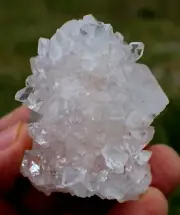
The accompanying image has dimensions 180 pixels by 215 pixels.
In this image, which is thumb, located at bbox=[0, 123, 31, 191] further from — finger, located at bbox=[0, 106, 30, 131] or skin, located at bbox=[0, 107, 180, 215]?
finger, located at bbox=[0, 106, 30, 131]

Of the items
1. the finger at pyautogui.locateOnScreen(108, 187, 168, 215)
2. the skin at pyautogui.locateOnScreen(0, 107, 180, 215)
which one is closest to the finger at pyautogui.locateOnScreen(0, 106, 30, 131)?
the skin at pyautogui.locateOnScreen(0, 107, 180, 215)

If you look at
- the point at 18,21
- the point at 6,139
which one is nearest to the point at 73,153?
the point at 6,139

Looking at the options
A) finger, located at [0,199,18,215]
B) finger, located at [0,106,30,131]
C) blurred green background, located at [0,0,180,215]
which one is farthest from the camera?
blurred green background, located at [0,0,180,215]

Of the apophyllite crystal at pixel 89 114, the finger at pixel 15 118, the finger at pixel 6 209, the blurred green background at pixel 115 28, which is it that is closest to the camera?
the apophyllite crystal at pixel 89 114

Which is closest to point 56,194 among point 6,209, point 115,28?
point 6,209

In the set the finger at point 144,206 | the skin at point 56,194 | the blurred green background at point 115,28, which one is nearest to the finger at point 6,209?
the skin at point 56,194

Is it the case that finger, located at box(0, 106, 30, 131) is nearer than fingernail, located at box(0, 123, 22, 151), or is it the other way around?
fingernail, located at box(0, 123, 22, 151)

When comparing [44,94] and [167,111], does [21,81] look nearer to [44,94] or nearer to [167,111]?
[167,111]

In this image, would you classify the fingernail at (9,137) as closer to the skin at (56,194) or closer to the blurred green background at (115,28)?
the skin at (56,194)
